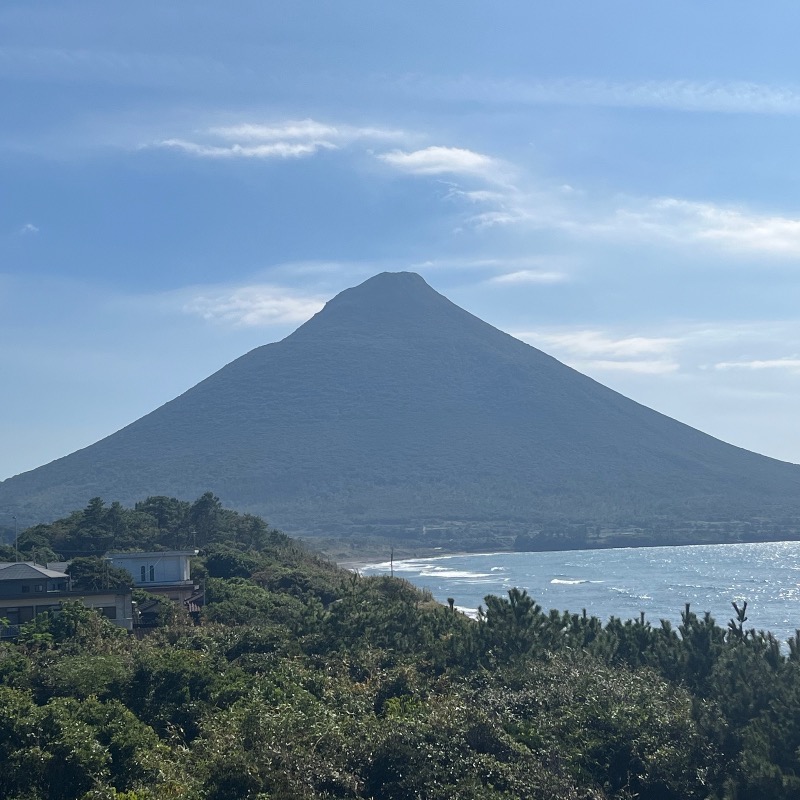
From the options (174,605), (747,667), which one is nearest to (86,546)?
(174,605)

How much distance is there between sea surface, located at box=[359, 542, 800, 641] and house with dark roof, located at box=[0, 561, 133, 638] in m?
25.1

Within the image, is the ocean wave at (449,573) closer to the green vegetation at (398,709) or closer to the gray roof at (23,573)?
the gray roof at (23,573)

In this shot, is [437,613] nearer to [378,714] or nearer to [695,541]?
[378,714]

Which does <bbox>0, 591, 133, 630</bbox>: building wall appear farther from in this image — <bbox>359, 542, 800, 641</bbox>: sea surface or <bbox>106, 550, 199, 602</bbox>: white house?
<bbox>359, 542, 800, 641</bbox>: sea surface

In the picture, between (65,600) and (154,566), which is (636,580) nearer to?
(154,566)

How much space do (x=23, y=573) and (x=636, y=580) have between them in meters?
79.5

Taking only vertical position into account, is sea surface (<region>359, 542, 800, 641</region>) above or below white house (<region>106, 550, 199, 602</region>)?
below

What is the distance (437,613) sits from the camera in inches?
1529

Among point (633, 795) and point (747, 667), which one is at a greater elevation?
point (747, 667)

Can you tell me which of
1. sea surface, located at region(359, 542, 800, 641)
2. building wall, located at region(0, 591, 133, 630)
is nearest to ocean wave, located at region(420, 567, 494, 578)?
sea surface, located at region(359, 542, 800, 641)

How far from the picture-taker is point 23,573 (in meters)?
45.8

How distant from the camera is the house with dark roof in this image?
4297cm

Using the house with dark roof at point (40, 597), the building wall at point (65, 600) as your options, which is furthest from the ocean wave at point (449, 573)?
A: the building wall at point (65, 600)

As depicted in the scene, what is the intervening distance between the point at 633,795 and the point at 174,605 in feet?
86.1
